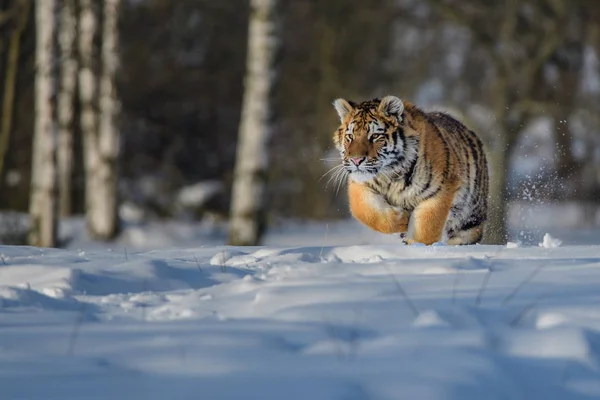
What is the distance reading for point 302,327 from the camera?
12.6ft

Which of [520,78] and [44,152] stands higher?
[520,78]

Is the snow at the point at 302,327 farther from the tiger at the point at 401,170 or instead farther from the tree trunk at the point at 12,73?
the tree trunk at the point at 12,73

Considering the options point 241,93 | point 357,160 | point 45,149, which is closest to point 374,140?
point 357,160

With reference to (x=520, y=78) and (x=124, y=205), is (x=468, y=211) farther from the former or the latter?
(x=124, y=205)

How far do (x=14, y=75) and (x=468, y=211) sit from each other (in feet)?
33.6

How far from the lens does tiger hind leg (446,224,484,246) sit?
23.5ft

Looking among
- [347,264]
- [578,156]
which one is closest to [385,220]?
[347,264]

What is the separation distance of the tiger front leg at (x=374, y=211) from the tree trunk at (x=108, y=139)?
1019 cm

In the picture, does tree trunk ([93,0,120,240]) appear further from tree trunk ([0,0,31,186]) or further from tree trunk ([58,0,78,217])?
tree trunk ([58,0,78,217])

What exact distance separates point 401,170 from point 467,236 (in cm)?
97

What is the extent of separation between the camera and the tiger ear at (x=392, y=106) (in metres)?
6.59

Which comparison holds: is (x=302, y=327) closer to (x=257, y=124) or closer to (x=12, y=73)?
(x=257, y=124)

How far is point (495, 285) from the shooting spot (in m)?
4.54

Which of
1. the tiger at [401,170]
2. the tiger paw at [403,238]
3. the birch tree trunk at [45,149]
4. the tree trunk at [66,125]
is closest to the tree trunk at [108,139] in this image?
the tree trunk at [66,125]
